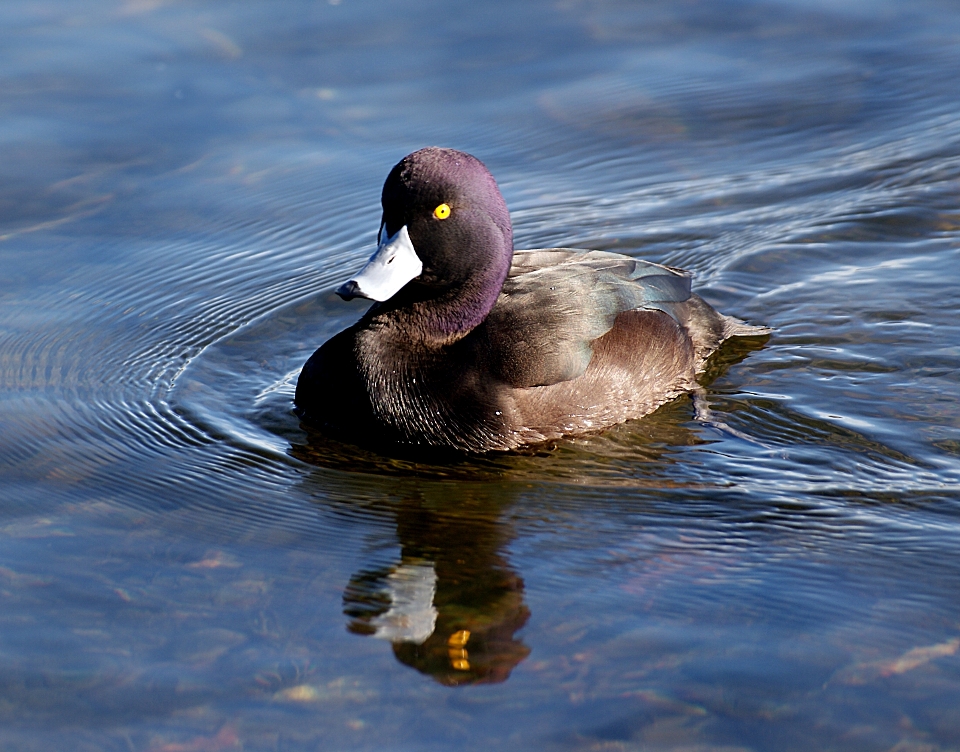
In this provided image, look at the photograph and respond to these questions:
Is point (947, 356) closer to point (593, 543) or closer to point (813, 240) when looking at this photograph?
point (813, 240)

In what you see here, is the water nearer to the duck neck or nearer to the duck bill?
the duck neck

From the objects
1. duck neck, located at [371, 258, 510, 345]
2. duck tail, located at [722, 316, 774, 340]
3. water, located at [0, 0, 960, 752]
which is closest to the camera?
water, located at [0, 0, 960, 752]

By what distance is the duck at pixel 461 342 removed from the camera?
585 cm

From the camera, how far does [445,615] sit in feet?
15.6

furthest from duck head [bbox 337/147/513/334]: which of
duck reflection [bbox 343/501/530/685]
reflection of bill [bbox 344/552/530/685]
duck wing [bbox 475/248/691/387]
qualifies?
reflection of bill [bbox 344/552/530/685]

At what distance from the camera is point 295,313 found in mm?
7449

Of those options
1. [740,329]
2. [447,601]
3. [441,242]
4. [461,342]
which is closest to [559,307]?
[461,342]

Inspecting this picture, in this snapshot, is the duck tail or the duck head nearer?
the duck head

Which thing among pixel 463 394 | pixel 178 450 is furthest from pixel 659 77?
pixel 178 450

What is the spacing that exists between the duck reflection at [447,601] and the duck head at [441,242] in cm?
108

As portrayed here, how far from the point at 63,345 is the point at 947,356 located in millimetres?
4625

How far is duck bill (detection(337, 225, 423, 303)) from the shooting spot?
18.7 feet

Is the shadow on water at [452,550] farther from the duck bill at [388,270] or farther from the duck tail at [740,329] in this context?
the duck bill at [388,270]

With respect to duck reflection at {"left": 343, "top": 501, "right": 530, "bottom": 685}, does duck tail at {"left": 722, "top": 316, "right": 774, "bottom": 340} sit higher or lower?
higher
